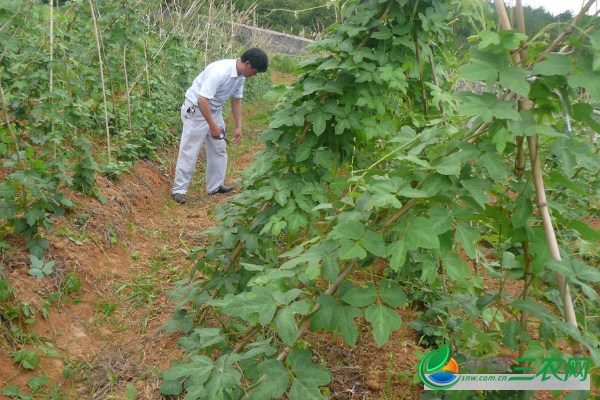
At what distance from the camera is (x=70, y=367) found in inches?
82.7

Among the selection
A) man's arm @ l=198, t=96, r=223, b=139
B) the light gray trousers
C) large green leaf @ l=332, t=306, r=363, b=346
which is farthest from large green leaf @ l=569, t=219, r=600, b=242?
the light gray trousers

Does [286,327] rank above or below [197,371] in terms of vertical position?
above

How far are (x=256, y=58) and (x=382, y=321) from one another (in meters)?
3.38

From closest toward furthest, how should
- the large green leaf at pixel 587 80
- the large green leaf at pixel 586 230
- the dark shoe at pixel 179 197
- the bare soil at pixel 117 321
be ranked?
the large green leaf at pixel 587 80
the large green leaf at pixel 586 230
the bare soil at pixel 117 321
the dark shoe at pixel 179 197

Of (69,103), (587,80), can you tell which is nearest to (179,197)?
(69,103)

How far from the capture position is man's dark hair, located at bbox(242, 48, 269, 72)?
3.97 metres

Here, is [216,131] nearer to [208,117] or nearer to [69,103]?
[208,117]

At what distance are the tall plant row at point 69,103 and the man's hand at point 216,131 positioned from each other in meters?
0.86

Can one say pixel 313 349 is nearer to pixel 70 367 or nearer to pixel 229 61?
pixel 70 367

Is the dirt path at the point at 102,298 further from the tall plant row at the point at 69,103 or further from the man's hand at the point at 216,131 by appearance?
the man's hand at the point at 216,131

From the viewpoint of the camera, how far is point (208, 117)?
13.8ft

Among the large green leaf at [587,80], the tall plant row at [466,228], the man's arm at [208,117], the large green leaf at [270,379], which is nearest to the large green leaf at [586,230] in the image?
the tall plant row at [466,228]

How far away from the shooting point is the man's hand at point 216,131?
4305 millimetres

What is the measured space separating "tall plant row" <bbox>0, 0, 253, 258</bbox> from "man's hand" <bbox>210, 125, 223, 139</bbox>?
33.7 inches
